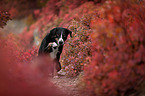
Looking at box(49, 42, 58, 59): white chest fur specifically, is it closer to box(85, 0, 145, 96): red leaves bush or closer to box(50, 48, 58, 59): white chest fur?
box(50, 48, 58, 59): white chest fur

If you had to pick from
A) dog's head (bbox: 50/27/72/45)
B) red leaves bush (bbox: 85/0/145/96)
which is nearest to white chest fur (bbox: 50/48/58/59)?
dog's head (bbox: 50/27/72/45)

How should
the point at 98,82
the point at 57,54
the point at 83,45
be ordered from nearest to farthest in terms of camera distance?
the point at 98,82 → the point at 83,45 → the point at 57,54

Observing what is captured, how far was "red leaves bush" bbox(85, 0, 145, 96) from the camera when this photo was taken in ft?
7.81

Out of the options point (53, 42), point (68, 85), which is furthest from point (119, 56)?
point (53, 42)

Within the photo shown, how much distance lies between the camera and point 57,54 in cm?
495

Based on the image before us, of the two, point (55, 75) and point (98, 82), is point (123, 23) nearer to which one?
point (98, 82)

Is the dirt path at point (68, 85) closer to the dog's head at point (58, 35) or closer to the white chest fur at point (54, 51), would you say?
the white chest fur at point (54, 51)

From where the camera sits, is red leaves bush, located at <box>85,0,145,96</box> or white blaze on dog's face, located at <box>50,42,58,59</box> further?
white blaze on dog's face, located at <box>50,42,58,59</box>

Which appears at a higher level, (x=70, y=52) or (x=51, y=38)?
(x=51, y=38)

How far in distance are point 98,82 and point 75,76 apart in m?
2.10

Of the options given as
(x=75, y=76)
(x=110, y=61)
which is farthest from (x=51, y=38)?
(x=110, y=61)

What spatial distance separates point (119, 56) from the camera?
2.43 metres

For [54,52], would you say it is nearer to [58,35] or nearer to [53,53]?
[53,53]

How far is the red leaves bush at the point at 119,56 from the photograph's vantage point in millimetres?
2381
